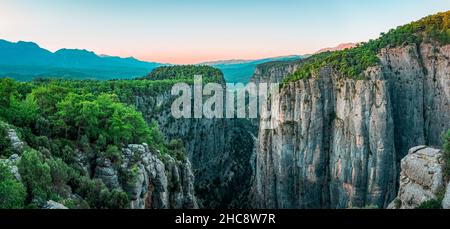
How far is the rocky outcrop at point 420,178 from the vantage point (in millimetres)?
23531

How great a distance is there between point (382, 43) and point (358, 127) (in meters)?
12.7

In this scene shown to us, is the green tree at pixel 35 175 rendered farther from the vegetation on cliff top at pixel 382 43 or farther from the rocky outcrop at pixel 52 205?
the vegetation on cliff top at pixel 382 43

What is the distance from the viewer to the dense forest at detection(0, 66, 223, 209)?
1609 centimetres

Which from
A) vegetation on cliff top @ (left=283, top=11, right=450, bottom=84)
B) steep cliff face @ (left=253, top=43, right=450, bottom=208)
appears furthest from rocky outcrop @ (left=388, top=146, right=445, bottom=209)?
vegetation on cliff top @ (left=283, top=11, right=450, bottom=84)

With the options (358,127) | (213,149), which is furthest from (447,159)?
(213,149)

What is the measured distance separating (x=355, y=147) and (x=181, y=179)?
90.8 feet

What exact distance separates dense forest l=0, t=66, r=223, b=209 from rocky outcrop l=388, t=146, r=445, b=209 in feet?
50.6

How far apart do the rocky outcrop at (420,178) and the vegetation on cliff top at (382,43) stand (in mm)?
29183

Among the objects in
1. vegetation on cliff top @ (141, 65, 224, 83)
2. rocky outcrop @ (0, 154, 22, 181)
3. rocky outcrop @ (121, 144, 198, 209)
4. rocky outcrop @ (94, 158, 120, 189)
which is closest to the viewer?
rocky outcrop @ (0, 154, 22, 181)

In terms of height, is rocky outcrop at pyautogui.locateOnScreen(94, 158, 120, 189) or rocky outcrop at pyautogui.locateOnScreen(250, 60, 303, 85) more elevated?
rocky outcrop at pyautogui.locateOnScreen(250, 60, 303, 85)

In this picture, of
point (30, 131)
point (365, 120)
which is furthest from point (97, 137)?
point (365, 120)

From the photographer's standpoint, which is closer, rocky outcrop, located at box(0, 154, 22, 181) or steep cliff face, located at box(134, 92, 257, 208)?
rocky outcrop, located at box(0, 154, 22, 181)

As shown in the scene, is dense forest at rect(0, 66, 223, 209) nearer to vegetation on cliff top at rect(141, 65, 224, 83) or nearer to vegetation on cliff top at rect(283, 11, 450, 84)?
vegetation on cliff top at rect(283, 11, 450, 84)
